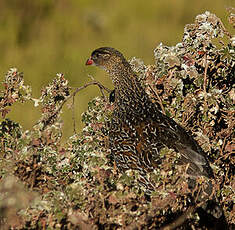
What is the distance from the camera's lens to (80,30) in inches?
448

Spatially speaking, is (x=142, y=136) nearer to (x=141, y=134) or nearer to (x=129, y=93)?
(x=141, y=134)

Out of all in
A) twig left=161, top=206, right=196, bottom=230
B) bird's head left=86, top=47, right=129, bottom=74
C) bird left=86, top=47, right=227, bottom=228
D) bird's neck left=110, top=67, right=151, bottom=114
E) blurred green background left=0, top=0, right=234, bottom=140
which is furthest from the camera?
blurred green background left=0, top=0, right=234, bottom=140

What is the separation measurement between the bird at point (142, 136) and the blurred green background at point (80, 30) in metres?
3.22

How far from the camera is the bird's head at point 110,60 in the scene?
5344mm

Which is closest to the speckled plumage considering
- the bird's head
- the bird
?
the bird

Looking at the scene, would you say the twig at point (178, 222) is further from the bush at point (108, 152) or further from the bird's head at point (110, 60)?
the bird's head at point (110, 60)

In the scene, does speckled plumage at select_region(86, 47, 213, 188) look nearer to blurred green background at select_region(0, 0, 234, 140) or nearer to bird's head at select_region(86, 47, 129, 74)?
bird's head at select_region(86, 47, 129, 74)

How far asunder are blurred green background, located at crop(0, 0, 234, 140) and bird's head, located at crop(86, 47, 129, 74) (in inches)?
100

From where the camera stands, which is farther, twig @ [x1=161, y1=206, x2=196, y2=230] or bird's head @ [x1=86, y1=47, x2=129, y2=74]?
bird's head @ [x1=86, y1=47, x2=129, y2=74]

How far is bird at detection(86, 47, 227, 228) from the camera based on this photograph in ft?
14.4

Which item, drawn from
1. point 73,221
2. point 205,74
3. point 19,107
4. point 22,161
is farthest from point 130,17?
point 73,221

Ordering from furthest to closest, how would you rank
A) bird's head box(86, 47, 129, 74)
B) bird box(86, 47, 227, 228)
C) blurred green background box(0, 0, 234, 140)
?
1. blurred green background box(0, 0, 234, 140)
2. bird's head box(86, 47, 129, 74)
3. bird box(86, 47, 227, 228)

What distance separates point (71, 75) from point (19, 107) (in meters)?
1.02

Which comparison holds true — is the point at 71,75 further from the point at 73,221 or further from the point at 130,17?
the point at 73,221
